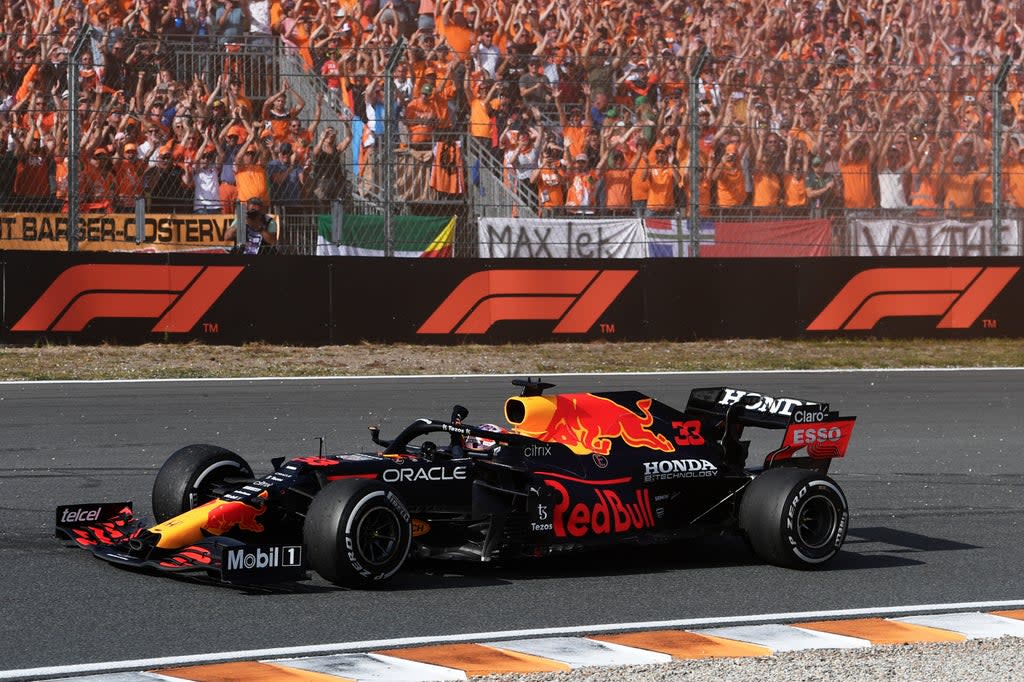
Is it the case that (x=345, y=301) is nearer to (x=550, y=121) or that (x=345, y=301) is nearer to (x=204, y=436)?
(x=550, y=121)

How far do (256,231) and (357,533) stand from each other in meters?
12.1

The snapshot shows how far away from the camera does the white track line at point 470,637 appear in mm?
4949

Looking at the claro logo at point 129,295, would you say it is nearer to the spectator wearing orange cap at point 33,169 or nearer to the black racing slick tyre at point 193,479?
the spectator wearing orange cap at point 33,169

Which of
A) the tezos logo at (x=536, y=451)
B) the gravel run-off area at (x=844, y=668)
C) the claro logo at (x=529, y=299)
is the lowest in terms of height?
the gravel run-off area at (x=844, y=668)

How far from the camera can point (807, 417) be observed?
7465 mm

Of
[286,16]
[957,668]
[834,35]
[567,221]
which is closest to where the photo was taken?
[957,668]

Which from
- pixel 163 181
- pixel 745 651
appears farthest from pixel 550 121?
pixel 745 651

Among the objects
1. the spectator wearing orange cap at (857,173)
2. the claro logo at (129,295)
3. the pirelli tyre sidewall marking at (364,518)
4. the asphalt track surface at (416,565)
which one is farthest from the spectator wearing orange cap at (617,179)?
the pirelli tyre sidewall marking at (364,518)

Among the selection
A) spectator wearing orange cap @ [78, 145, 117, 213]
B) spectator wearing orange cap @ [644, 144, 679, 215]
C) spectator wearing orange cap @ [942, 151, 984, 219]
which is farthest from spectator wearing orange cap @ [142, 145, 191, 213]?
spectator wearing orange cap @ [942, 151, 984, 219]

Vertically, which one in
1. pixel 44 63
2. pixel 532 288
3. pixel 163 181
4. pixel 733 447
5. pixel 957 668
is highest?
pixel 44 63

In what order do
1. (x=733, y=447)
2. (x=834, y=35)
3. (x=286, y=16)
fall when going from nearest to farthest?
(x=733, y=447) < (x=286, y=16) < (x=834, y=35)

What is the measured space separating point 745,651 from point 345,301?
12.8 metres

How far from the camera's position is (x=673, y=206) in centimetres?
1920

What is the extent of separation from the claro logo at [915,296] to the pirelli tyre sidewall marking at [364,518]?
13.4 meters
